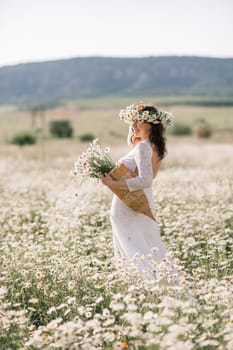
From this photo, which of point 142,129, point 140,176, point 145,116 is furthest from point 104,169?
point 145,116

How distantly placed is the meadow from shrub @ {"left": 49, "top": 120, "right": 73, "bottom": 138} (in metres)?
44.5

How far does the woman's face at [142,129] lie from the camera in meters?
6.09

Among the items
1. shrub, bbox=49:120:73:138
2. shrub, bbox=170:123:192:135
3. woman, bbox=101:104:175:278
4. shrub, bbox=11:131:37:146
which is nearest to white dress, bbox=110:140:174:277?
woman, bbox=101:104:175:278

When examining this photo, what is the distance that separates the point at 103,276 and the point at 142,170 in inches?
51.3

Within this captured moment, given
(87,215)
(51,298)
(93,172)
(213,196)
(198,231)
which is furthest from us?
(213,196)

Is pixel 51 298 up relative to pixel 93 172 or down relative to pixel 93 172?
down

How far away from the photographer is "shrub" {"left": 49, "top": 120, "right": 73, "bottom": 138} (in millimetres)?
59362

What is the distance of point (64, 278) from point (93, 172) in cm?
119

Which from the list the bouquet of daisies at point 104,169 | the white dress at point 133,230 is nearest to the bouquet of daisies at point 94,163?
the bouquet of daisies at point 104,169

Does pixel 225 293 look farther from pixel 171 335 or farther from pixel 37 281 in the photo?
pixel 37 281

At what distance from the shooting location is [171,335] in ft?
10.6

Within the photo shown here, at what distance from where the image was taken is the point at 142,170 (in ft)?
19.4

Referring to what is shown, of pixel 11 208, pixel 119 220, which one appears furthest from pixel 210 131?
pixel 119 220

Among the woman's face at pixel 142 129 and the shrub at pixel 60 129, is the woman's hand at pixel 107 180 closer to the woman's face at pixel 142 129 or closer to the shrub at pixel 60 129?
the woman's face at pixel 142 129
